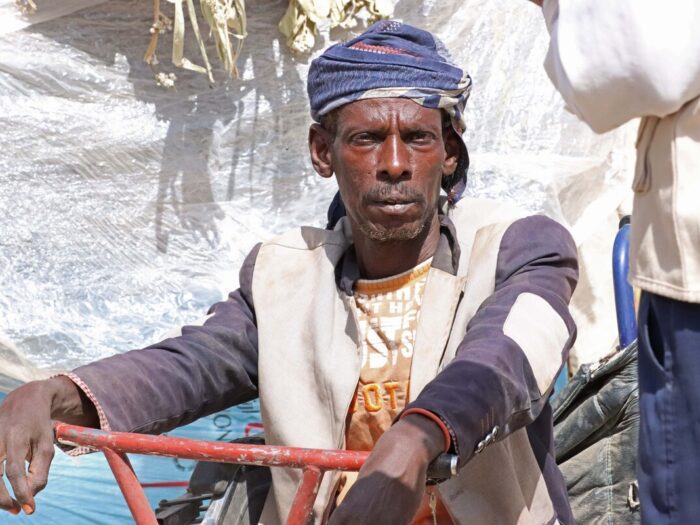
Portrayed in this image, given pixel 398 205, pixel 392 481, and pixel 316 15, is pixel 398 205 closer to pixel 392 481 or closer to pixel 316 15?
pixel 392 481

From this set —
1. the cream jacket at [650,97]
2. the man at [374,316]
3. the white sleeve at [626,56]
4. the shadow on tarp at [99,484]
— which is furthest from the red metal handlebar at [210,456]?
the shadow on tarp at [99,484]

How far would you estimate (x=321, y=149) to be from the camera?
279cm

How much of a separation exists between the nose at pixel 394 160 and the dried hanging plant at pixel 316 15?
1.79 metres

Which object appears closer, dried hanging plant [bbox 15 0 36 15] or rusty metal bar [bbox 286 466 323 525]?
rusty metal bar [bbox 286 466 323 525]

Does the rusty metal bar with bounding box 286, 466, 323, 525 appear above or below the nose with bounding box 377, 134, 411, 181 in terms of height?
below

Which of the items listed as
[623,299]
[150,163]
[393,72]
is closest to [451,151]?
[393,72]

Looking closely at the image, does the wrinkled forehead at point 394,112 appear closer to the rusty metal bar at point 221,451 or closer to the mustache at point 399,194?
the mustache at point 399,194

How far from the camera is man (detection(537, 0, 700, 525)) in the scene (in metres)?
1.39

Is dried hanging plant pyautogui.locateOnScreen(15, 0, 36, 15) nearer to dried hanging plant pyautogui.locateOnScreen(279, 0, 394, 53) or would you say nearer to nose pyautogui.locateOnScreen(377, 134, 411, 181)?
dried hanging plant pyautogui.locateOnScreen(279, 0, 394, 53)

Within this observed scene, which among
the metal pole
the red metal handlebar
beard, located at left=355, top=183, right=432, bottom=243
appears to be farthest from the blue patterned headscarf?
the red metal handlebar

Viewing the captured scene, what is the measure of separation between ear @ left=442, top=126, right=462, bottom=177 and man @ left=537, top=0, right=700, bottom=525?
108 cm

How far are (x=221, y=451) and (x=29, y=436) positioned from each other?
1.65 feet

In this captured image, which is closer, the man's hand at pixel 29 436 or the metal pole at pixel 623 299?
the man's hand at pixel 29 436

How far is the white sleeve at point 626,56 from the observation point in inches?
54.4
